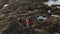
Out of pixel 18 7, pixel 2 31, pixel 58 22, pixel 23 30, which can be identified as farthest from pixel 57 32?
pixel 18 7

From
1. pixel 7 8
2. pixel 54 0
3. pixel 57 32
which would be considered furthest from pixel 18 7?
pixel 57 32

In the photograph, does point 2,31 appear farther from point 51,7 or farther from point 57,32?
point 51,7

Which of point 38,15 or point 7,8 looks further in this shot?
point 7,8

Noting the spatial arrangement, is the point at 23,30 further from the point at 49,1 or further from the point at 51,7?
the point at 49,1

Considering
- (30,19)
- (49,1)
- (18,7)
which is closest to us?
(30,19)

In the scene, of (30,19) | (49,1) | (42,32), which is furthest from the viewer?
(49,1)

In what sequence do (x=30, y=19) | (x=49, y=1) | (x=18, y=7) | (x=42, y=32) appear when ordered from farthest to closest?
(x=49, y=1) → (x=18, y=7) → (x=30, y=19) → (x=42, y=32)
